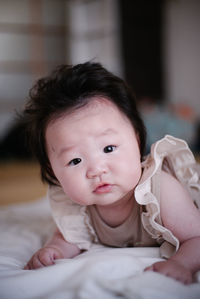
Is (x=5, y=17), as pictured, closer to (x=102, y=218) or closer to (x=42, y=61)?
(x=42, y=61)

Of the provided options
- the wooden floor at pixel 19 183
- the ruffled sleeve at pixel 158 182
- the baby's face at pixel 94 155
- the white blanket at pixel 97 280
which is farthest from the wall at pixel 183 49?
the white blanket at pixel 97 280

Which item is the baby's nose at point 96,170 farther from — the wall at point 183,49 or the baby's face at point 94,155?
the wall at point 183,49

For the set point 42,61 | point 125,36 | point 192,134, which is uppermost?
point 125,36

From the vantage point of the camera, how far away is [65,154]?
2.55 feet

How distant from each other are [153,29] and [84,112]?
12.4ft

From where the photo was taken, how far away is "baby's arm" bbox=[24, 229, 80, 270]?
81 centimetres

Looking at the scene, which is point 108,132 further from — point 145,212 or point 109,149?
point 145,212

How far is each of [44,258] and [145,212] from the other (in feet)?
0.85

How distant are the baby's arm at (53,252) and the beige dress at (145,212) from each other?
0.02 metres

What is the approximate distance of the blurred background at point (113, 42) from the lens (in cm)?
420

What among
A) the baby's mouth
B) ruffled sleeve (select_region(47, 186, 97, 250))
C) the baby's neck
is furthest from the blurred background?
the baby's mouth

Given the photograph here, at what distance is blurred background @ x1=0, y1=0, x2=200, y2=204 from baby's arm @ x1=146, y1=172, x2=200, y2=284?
11.3ft

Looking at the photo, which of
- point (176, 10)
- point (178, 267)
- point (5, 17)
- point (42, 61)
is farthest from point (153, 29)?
point (178, 267)

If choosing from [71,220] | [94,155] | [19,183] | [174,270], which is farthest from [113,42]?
[174,270]
